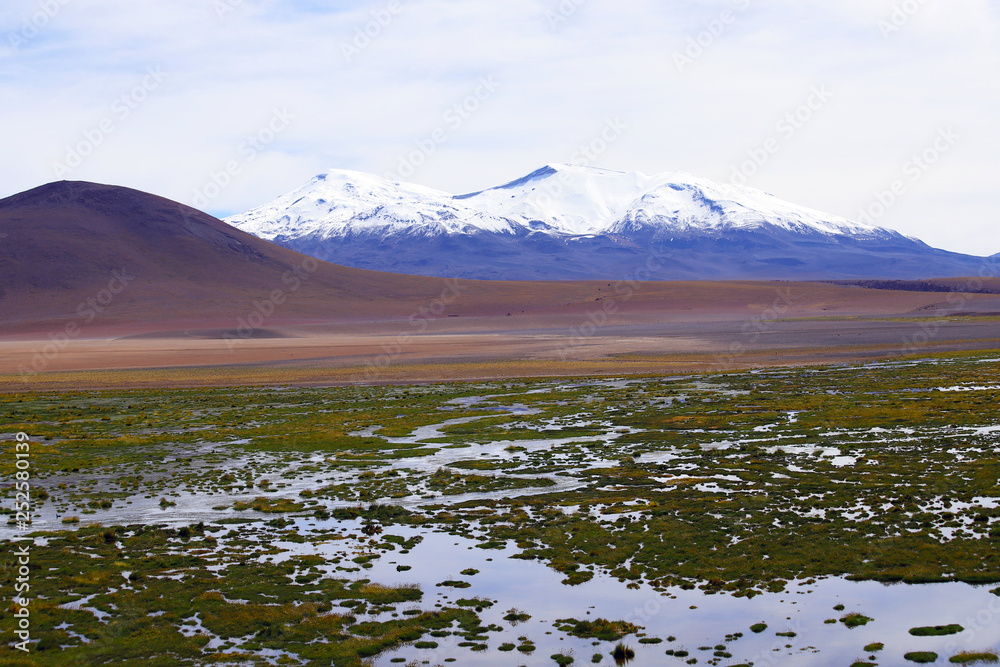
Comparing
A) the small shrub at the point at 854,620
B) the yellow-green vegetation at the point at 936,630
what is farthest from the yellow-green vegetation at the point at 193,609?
the yellow-green vegetation at the point at 936,630

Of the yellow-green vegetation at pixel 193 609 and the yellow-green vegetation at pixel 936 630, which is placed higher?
the yellow-green vegetation at pixel 193 609

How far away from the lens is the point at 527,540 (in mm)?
19062

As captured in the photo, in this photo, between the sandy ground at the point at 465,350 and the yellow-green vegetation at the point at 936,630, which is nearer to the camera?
the yellow-green vegetation at the point at 936,630

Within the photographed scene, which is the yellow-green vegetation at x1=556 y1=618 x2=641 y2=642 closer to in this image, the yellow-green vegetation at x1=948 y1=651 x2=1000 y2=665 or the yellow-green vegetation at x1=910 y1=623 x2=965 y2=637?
the yellow-green vegetation at x1=910 y1=623 x2=965 y2=637

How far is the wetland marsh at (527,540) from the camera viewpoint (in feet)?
45.6

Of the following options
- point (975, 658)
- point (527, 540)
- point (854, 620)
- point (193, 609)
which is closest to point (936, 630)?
point (975, 658)

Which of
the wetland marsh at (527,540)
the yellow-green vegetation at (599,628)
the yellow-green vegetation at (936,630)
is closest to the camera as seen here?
the yellow-green vegetation at (936,630)

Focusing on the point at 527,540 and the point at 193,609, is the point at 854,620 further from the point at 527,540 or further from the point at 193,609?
the point at 193,609

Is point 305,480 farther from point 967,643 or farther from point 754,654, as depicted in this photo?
point 967,643

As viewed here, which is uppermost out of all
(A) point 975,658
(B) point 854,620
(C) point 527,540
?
(C) point 527,540

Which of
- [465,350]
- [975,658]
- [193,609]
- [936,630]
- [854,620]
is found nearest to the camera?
[975,658]

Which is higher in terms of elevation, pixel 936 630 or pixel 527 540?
pixel 527 540

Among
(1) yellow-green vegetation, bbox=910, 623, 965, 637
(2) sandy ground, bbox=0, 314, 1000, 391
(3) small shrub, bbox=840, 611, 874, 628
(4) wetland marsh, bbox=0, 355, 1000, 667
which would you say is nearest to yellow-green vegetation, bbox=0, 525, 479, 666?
(4) wetland marsh, bbox=0, 355, 1000, 667

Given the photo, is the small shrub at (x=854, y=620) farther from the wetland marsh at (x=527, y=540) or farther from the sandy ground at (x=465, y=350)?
the sandy ground at (x=465, y=350)
